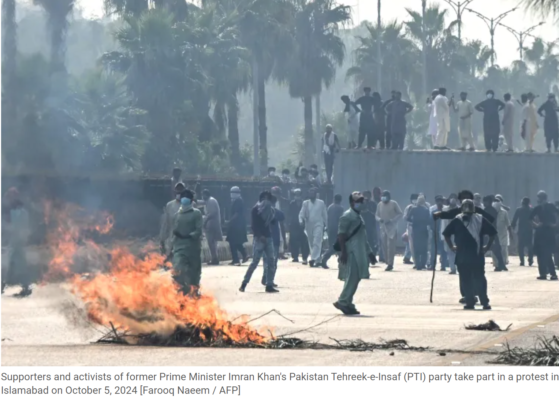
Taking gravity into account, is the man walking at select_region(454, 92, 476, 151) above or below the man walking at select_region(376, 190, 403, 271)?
above

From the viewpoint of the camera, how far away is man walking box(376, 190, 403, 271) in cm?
2891

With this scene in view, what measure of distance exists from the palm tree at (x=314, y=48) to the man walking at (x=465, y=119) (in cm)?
3502

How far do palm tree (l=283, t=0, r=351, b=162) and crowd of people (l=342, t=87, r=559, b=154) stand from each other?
3501 cm

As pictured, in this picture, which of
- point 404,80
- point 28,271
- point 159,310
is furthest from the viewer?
point 404,80

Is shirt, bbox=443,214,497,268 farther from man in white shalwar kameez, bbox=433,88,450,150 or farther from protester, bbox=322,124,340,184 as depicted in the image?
protester, bbox=322,124,340,184

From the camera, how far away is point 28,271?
2127 cm

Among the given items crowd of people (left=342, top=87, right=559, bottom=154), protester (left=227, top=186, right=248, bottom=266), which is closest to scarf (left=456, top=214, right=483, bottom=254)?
protester (left=227, top=186, right=248, bottom=266)

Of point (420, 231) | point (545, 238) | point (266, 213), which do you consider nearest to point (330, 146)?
point (420, 231)

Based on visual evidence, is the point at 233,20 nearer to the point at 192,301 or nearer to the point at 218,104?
the point at 218,104

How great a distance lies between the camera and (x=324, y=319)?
17.0 metres

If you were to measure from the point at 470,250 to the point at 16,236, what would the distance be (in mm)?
6899

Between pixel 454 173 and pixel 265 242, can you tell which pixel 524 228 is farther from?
pixel 265 242

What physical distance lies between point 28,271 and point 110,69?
31.4 meters
